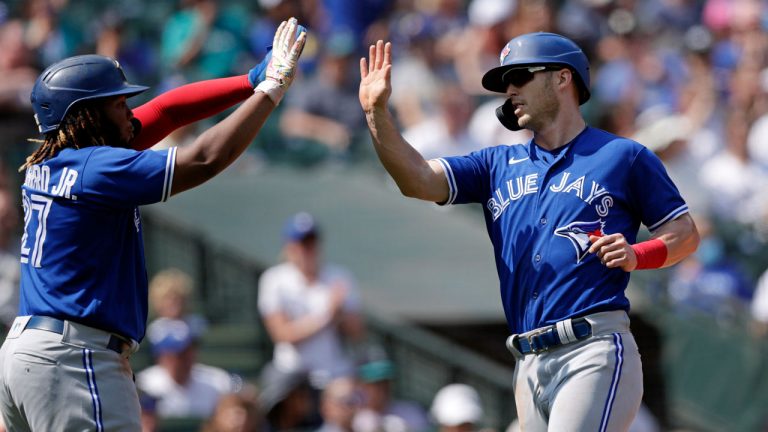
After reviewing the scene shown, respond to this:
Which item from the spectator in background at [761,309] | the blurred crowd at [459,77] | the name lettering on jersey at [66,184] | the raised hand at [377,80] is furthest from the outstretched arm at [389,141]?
the spectator in background at [761,309]

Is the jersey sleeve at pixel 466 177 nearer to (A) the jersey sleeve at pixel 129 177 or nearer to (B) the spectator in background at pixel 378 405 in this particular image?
(A) the jersey sleeve at pixel 129 177

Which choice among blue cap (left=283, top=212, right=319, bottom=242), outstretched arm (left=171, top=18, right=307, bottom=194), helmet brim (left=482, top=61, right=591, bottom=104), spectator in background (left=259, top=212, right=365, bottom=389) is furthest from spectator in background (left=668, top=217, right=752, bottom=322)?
outstretched arm (left=171, top=18, right=307, bottom=194)

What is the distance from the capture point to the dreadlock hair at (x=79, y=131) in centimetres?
498

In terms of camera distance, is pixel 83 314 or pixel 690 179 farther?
pixel 690 179

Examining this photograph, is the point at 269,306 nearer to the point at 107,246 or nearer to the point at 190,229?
the point at 190,229

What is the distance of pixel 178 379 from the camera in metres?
8.68

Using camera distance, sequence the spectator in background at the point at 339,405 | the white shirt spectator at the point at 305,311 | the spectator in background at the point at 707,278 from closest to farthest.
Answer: the spectator in background at the point at 339,405, the white shirt spectator at the point at 305,311, the spectator in background at the point at 707,278

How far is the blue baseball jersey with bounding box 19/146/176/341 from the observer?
4801mm

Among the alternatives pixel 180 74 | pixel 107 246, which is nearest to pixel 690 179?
pixel 180 74

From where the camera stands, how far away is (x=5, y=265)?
8.74 m

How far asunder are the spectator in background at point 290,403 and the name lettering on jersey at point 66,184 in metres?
3.86

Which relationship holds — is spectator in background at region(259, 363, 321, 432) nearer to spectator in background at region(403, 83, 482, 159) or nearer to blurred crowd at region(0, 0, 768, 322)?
blurred crowd at region(0, 0, 768, 322)

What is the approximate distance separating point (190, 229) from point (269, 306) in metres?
1.54

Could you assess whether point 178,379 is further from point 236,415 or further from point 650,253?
point 650,253
